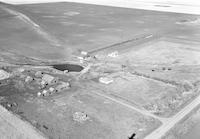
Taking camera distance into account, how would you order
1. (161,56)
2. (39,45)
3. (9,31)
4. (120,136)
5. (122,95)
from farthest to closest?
(9,31) → (39,45) → (161,56) → (122,95) → (120,136)

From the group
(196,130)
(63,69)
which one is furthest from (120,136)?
(63,69)

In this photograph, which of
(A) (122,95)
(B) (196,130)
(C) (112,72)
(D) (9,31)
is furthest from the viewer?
(D) (9,31)

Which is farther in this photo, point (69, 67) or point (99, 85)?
point (69, 67)

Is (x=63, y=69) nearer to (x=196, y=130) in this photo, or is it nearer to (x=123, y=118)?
(x=123, y=118)

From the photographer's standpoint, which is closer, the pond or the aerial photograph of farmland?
the aerial photograph of farmland

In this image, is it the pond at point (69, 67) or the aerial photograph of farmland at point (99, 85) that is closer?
the aerial photograph of farmland at point (99, 85)

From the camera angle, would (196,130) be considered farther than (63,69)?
No

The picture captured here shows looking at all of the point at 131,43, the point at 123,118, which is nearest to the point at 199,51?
the point at 131,43
